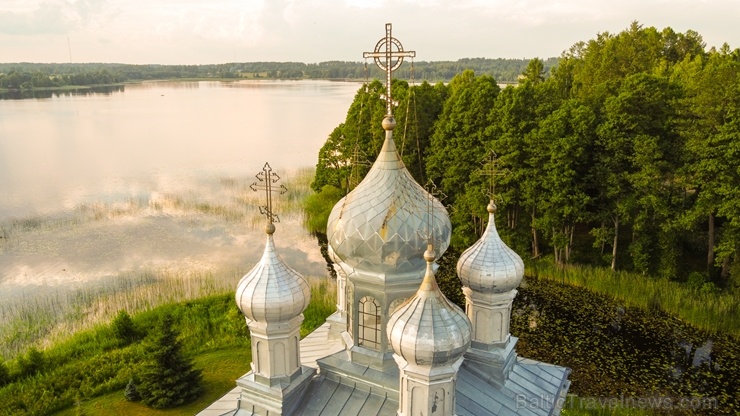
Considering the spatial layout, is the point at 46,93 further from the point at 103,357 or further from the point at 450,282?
the point at 450,282

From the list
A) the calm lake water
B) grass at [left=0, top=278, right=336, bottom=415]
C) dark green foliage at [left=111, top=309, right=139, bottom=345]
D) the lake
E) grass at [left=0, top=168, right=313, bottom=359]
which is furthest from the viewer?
the calm lake water

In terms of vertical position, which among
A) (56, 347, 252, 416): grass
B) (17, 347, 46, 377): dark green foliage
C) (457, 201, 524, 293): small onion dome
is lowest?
(56, 347, 252, 416): grass

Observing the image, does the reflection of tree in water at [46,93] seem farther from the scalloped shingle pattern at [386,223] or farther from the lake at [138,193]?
the scalloped shingle pattern at [386,223]

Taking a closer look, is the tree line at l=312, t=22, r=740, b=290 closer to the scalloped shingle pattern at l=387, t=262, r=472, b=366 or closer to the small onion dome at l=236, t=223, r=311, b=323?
the small onion dome at l=236, t=223, r=311, b=323

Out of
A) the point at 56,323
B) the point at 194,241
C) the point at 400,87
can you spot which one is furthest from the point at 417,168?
the point at 56,323

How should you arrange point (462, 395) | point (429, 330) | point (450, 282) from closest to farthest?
1. point (429, 330)
2. point (462, 395)
3. point (450, 282)

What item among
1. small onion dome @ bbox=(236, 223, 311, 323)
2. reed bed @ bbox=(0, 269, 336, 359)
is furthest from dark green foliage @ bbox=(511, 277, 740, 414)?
small onion dome @ bbox=(236, 223, 311, 323)

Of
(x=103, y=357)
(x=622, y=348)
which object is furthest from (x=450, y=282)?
(x=103, y=357)
